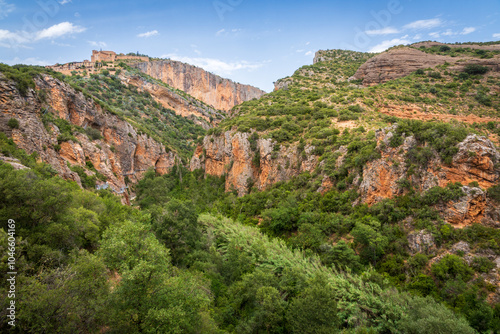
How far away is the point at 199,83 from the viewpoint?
340 feet

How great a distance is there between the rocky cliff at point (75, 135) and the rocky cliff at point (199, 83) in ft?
180

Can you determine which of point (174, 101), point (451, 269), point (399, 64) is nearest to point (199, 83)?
point (174, 101)

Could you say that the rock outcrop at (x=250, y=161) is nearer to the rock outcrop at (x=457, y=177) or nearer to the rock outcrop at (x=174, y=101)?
the rock outcrop at (x=457, y=177)

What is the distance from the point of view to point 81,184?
2422cm

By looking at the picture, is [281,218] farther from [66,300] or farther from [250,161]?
[66,300]

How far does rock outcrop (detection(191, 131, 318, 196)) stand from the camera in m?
28.9

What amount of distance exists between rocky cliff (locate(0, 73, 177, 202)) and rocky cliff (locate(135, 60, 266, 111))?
55.0 meters

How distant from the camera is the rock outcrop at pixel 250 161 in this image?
28.9 m

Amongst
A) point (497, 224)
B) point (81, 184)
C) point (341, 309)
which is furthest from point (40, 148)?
point (497, 224)

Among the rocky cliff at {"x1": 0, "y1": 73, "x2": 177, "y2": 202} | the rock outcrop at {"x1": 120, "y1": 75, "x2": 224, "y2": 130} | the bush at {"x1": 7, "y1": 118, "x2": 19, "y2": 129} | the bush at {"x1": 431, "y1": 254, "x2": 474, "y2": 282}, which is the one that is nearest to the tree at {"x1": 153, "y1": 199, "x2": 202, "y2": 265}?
the rocky cliff at {"x1": 0, "y1": 73, "x2": 177, "y2": 202}

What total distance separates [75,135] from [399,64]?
49.9 meters

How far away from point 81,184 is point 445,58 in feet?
178

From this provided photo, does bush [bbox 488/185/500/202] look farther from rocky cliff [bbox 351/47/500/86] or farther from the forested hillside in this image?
rocky cliff [bbox 351/47/500/86]

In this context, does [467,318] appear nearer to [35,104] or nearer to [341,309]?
[341,309]
